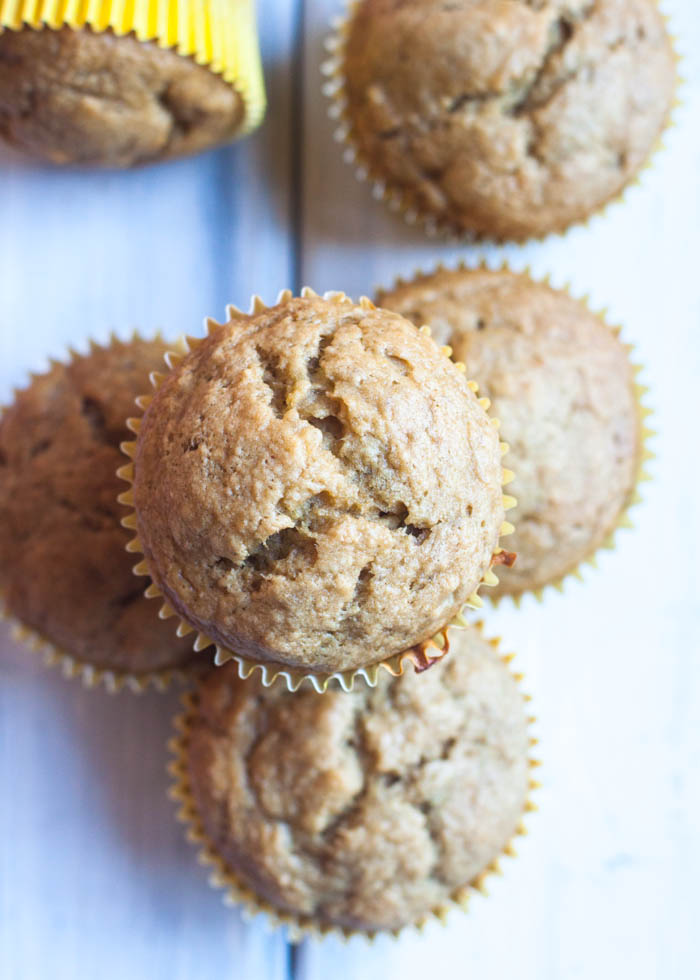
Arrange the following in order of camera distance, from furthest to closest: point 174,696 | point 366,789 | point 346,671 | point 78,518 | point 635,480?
point 174,696
point 635,480
point 78,518
point 366,789
point 346,671

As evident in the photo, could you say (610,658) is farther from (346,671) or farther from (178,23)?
(178,23)

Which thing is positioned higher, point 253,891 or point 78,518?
point 78,518

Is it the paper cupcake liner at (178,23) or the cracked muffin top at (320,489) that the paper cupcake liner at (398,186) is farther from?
the cracked muffin top at (320,489)

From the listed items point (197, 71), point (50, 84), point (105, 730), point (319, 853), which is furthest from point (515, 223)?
point (105, 730)

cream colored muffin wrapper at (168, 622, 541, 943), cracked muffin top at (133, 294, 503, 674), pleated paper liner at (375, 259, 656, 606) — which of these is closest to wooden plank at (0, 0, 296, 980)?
cream colored muffin wrapper at (168, 622, 541, 943)

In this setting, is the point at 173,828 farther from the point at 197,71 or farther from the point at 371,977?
the point at 197,71

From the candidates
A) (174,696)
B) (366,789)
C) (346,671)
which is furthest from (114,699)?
(346,671)

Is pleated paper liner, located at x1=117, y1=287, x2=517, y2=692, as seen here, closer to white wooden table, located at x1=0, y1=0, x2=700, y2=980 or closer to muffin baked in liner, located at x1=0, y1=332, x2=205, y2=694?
muffin baked in liner, located at x1=0, y1=332, x2=205, y2=694
